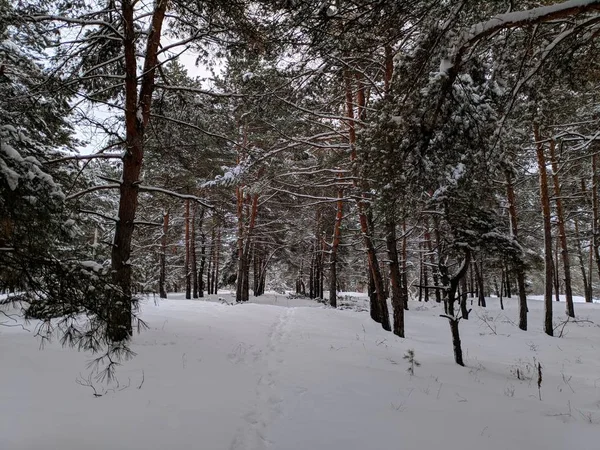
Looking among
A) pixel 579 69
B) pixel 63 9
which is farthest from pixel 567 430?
pixel 63 9

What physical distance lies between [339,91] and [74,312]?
9.25 m

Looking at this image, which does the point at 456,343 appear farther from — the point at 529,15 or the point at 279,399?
the point at 529,15

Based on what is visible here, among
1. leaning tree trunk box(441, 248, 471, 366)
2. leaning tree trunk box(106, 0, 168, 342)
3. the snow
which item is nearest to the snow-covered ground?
leaning tree trunk box(441, 248, 471, 366)

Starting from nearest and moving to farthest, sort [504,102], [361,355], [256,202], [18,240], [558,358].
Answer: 1. [18,240]
2. [504,102]
3. [361,355]
4. [558,358]
5. [256,202]

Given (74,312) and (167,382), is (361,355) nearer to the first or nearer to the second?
(167,382)

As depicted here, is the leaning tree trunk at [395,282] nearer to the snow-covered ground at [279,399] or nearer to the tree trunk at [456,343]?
the snow-covered ground at [279,399]

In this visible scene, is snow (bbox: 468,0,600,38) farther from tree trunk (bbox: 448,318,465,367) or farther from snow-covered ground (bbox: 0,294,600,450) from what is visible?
tree trunk (bbox: 448,318,465,367)

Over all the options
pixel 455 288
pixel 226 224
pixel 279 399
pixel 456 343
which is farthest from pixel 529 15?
pixel 226 224

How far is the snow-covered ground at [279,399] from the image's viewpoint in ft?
10.7

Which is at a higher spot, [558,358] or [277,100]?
[277,100]

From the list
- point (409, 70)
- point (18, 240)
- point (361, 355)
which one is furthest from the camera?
point (361, 355)

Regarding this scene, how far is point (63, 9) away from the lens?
5.53 meters

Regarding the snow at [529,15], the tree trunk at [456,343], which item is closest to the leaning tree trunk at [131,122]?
the snow at [529,15]

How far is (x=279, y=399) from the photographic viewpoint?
168 inches
